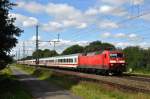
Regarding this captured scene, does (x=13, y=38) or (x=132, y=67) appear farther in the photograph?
(x=132, y=67)

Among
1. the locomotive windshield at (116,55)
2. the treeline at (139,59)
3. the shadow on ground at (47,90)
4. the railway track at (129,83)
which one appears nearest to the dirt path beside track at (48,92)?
the shadow on ground at (47,90)

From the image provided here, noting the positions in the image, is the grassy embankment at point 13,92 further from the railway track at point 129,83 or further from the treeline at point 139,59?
the treeline at point 139,59

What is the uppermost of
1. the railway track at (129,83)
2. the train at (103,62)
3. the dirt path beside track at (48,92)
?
the train at (103,62)

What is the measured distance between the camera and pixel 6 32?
31219 mm

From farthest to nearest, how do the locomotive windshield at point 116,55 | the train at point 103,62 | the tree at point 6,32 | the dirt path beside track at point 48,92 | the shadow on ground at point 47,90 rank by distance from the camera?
the locomotive windshield at point 116,55, the train at point 103,62, the tree at point 6,32, the shadow on ground at point 47,90, the dirt path beside track at point 48,92

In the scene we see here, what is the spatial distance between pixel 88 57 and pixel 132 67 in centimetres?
1230

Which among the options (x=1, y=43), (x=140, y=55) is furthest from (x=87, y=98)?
(x=140, y=55)

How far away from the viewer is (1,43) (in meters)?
30.8

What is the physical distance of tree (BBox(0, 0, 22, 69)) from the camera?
99.1 ft

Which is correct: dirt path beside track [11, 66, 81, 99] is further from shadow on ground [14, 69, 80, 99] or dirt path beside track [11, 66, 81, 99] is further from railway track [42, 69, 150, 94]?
railway track [42, 69, 150, 94]

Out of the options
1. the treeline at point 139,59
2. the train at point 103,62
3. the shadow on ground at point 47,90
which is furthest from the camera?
the treeline at point 139,59

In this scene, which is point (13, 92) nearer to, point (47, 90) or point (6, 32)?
point (47, 90)

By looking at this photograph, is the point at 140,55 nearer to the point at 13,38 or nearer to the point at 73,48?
the point at 13,38

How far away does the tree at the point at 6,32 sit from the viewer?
30.2 m
